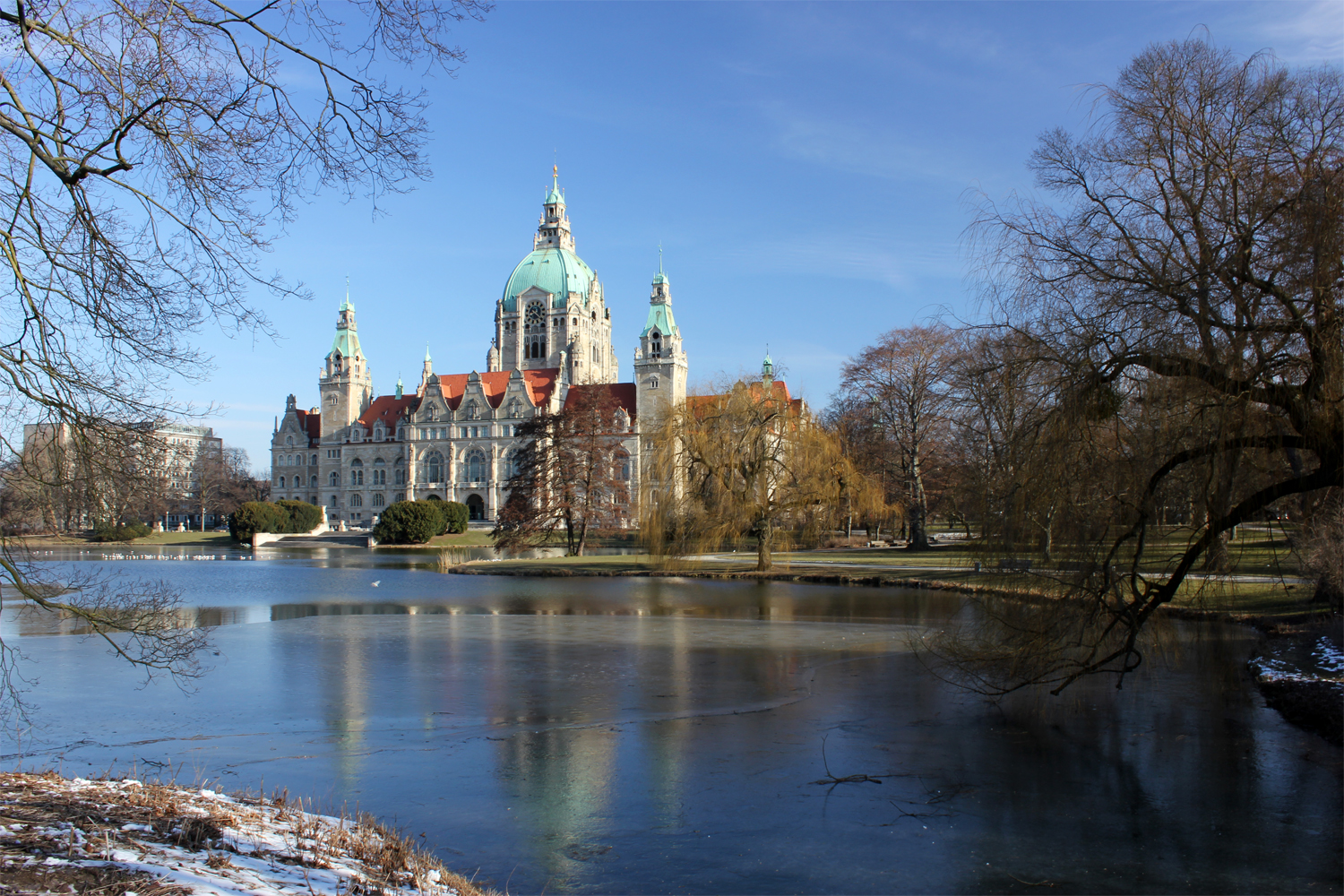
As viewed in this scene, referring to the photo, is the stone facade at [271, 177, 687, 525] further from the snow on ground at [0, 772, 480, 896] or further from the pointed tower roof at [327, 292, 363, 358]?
the snow on ground at [0, 772, 480, 896]

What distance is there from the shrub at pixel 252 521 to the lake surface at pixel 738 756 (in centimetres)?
5224

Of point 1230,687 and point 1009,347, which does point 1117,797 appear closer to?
point 1009,347

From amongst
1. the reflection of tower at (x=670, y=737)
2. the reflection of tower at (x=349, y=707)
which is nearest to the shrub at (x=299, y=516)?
the reflection of tower at (x=349, y=707)

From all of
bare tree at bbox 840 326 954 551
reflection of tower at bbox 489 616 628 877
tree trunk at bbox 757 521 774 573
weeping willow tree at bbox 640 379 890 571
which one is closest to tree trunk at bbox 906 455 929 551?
bare tree at bbox 840 326 954 551

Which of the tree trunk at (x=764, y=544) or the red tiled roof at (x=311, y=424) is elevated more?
the red tiled roof at (x=311, y=424)

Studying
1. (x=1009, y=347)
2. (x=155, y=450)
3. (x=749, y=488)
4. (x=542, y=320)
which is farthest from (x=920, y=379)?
(x=542, y=320)

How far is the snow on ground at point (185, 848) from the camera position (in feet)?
16.4

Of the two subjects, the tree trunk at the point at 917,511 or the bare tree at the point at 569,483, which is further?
the bare tree at the point at 569,483

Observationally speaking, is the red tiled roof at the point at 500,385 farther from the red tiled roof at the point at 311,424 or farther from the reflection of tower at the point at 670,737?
the reflection of tower at the point at 670,737

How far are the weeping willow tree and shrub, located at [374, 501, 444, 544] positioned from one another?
105 feet

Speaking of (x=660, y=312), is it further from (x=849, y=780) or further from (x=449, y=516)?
(x=849, y=780)

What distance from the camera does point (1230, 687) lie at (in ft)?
41.8

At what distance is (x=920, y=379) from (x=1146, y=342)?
31.1 metres

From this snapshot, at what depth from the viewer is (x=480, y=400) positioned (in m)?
96.3
